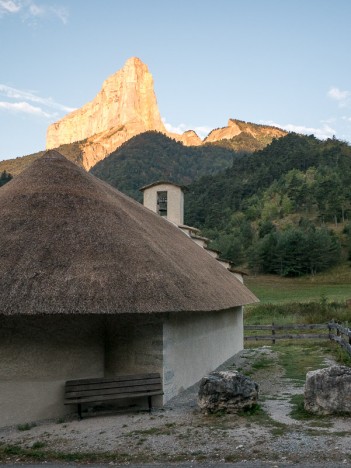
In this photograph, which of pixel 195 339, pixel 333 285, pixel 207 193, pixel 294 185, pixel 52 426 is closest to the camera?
pixel 52 426

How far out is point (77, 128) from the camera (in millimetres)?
194125

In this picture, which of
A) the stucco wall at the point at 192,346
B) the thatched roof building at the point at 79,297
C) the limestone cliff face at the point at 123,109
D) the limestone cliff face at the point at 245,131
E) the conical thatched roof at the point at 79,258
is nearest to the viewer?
the conical thatched roof at the point at 79,258

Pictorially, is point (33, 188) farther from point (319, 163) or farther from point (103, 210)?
point (319, 163)

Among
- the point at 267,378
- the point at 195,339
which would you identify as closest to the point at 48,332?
Answer: the point at 195,339

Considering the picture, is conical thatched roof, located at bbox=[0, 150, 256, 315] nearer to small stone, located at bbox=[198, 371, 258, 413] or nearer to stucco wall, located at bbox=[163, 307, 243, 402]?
stucco wall, located at bbox=[163, 307, 243, 402]

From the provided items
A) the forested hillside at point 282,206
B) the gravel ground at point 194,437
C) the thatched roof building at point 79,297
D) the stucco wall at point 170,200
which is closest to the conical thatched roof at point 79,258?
the thatched roof building at point 79,297

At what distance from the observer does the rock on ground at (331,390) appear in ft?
29.4

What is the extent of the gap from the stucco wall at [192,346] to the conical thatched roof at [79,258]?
3.19 ft

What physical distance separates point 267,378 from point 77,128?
7547 inches

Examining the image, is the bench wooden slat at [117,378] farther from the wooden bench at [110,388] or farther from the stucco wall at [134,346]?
the stucco wall at [134,346]

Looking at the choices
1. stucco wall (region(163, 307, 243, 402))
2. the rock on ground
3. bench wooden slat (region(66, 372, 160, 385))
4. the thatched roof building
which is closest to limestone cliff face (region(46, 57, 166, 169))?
stucco wall (region(163, 307, 243, 402))

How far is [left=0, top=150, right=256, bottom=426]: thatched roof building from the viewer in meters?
9.23

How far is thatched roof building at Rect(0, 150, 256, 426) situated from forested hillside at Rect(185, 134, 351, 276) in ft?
197

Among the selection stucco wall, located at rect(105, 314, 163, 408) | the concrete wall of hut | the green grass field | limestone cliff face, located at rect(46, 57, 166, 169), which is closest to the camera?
the concrete wall of hut
